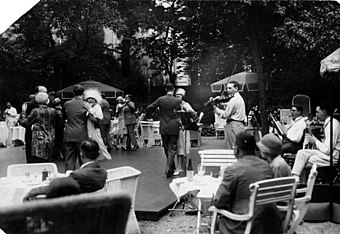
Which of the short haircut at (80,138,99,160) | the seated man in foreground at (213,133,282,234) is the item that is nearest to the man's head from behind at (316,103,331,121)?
the seated man in foreground at (213,133,282,234)

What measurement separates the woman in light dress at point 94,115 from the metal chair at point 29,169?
329 mm

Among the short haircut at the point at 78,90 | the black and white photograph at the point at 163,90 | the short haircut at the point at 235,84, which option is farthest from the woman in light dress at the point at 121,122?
the short haircut at the point at 235,84

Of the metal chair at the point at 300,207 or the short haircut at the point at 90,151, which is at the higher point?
the short haircut at the point at 90,151

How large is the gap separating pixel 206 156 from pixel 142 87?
65 cm

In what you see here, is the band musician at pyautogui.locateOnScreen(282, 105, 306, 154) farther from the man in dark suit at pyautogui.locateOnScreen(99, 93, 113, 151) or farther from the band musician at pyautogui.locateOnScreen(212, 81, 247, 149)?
the man in dark suit at pyautogui.locateOnScreen(99, 93, 113, 151)

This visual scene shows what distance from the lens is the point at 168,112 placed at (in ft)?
11.9

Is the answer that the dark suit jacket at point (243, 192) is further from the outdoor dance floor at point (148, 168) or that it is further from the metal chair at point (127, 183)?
the metal chair at point (127, 183)

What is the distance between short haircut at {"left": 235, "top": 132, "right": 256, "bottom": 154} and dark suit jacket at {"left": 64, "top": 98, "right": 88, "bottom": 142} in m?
0.92

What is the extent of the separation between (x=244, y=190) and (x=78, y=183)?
91cm

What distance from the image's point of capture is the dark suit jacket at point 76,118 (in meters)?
3.30

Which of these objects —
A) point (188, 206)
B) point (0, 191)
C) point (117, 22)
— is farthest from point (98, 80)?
point (188, 206)

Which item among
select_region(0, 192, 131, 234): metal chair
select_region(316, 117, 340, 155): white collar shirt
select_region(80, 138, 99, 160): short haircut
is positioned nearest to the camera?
select_region(0, 192, 131, 234): metal chair

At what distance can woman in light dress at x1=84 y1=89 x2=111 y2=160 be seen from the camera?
331 centimetres

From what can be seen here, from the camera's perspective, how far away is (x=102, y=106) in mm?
3330
